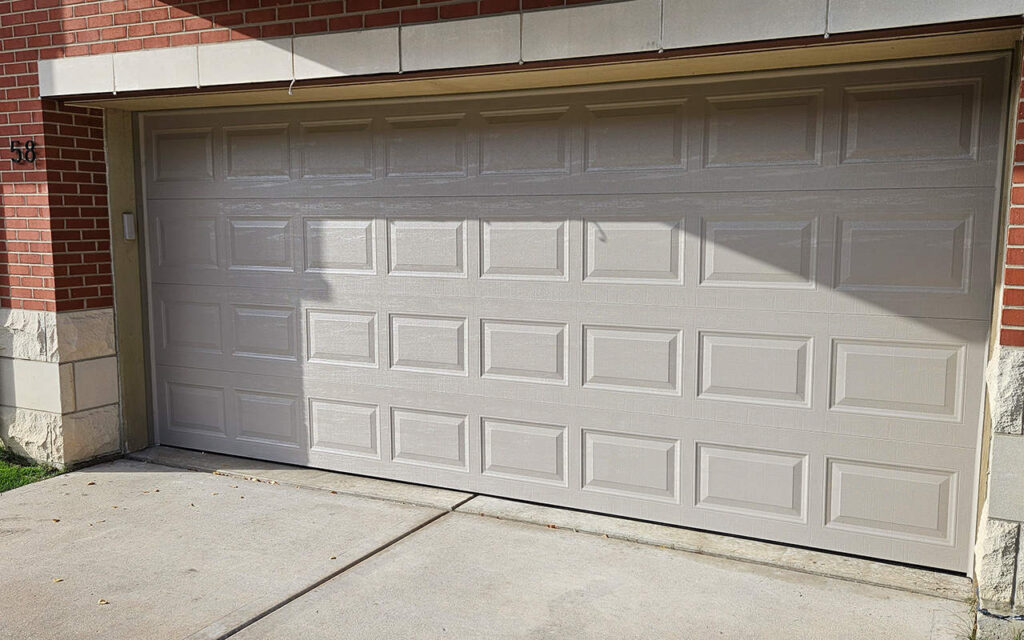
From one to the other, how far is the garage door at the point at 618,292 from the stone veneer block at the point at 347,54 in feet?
1.98

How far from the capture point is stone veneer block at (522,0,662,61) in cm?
376

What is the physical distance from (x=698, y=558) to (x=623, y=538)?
1.37ft

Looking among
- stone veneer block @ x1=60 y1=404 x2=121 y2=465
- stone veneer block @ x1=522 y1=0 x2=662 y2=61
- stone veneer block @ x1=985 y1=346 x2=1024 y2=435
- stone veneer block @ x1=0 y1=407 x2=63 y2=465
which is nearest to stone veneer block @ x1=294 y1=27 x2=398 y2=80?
stone veneer block @ x1=522 y1=0 x2=662 y2=61

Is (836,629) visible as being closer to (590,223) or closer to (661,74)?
(590,223)

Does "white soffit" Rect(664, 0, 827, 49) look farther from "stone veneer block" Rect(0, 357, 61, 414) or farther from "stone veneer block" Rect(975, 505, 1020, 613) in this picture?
"stone veneer block" Rect(0, 357, 61, 414)

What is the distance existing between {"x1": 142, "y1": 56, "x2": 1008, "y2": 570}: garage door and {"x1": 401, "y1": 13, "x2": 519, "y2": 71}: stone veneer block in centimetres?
57

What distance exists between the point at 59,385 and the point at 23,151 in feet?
5.02

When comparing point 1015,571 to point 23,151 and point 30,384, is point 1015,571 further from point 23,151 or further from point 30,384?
point 23,151

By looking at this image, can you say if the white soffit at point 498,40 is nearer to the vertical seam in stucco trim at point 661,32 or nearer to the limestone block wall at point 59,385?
the vertical seam in stucco trim at point 661,32

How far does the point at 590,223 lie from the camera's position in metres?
4.56

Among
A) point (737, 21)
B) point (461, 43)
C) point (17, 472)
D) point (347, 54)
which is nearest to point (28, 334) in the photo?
point (17, 472)

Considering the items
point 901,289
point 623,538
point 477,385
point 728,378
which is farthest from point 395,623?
point 901,289

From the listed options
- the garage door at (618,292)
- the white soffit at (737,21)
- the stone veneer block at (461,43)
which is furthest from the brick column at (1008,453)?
the stone veneer block at (461,43)

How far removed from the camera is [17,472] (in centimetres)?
556
